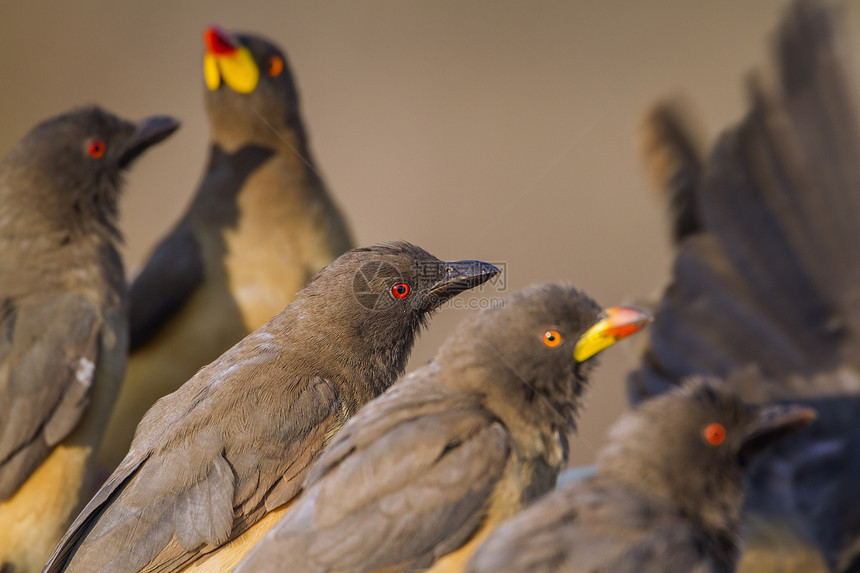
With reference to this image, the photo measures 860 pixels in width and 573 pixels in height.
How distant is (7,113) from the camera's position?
846 centimetres

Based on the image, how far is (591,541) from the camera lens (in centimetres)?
175

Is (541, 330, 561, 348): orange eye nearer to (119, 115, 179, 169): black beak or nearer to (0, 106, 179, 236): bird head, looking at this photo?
(0, 106, 179, 236): bird head

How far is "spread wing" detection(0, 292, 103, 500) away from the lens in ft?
10.5

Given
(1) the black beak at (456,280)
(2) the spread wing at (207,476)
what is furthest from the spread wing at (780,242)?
(2) the spread wing at (207,476)

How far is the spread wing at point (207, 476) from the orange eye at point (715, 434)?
3.29 feet

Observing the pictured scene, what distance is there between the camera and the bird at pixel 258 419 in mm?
2309

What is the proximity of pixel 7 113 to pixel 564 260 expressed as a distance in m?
5.35

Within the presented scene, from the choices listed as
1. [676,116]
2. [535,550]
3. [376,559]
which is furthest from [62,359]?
[676,116]

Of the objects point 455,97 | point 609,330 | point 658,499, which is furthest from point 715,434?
point 455,97

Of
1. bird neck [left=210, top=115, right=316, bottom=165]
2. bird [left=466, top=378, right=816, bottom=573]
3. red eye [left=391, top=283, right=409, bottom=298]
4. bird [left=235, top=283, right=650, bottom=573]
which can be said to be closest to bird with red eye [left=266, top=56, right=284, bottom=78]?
bird neck [left=210, top=115, right=316, bottom=165]

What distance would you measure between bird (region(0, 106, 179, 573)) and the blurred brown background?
9.13ft

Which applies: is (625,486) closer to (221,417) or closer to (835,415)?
(221,417)

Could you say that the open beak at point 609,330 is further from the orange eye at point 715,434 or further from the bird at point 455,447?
the orange eye at point 715,434

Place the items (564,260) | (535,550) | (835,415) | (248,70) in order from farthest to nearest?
1. (564,260)
2. (248,70)
3. (835,415)
4. (535,550)
